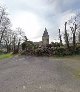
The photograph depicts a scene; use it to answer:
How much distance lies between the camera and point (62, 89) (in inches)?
373

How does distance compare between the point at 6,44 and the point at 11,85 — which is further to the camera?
the point at 6,44

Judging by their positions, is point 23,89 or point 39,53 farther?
point 39,53

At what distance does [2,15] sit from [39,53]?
24.2m

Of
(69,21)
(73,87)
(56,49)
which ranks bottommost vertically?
(73,87)

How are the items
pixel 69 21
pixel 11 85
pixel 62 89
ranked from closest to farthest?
pixel 62 89, pixel 11 85, pixel 69 21

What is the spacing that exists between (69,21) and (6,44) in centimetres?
3373

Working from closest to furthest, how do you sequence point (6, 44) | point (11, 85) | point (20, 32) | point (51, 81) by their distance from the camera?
point (11, 85), point (51, 81), point (6, 44), point (20, 32)

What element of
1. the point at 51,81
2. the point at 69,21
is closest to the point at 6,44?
the point at 69,21

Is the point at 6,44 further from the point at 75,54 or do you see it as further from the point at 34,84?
the point at 34,84

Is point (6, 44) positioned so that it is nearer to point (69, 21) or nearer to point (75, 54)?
point (69, 21)

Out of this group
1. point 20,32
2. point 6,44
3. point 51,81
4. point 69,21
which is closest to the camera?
point 51,81

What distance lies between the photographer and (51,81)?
11.3 m

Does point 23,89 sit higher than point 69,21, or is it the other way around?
point 69,21

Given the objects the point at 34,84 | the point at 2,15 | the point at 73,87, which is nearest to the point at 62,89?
the point at 73,87
